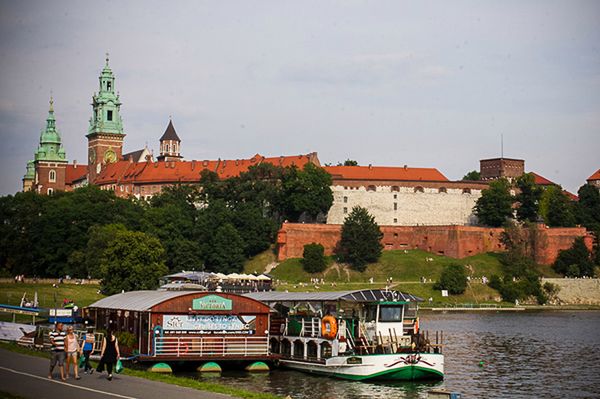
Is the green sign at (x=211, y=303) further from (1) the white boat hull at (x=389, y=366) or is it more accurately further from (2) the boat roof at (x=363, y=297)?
(1) the white boat hull at (x=389, y=366)

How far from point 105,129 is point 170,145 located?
13237 mm

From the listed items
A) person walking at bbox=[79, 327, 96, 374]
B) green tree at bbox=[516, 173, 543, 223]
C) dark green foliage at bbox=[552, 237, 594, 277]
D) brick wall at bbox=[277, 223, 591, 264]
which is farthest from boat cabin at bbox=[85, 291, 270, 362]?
green tree at bbox=[516, 173, 543, 223]

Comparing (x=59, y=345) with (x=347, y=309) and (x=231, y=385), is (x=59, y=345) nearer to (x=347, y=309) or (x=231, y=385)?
(x=231, y=385)

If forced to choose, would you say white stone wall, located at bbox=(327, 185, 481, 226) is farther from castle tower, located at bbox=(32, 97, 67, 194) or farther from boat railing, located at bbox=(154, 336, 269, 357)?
boat railing, located at bbox=(154, 336, 269, 357)

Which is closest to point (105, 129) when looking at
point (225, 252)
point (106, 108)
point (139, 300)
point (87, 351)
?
point (106, 108)

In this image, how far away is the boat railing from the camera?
4153 centimetres

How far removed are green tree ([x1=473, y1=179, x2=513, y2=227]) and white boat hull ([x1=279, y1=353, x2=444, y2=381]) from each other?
9193cm

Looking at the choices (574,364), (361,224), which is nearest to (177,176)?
(361,224)

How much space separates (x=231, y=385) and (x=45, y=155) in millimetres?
136684

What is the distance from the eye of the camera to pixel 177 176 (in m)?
148

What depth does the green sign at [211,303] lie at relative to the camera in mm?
42531

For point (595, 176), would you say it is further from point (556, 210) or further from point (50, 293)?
point (50, 293)

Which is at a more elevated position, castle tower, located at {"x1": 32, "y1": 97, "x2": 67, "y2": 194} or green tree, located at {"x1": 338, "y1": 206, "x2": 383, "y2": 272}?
castle tower, located at {"x1": 32, "y1": 97, "x2": 67, "y2": 194}

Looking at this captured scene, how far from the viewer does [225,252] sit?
11119 cm
